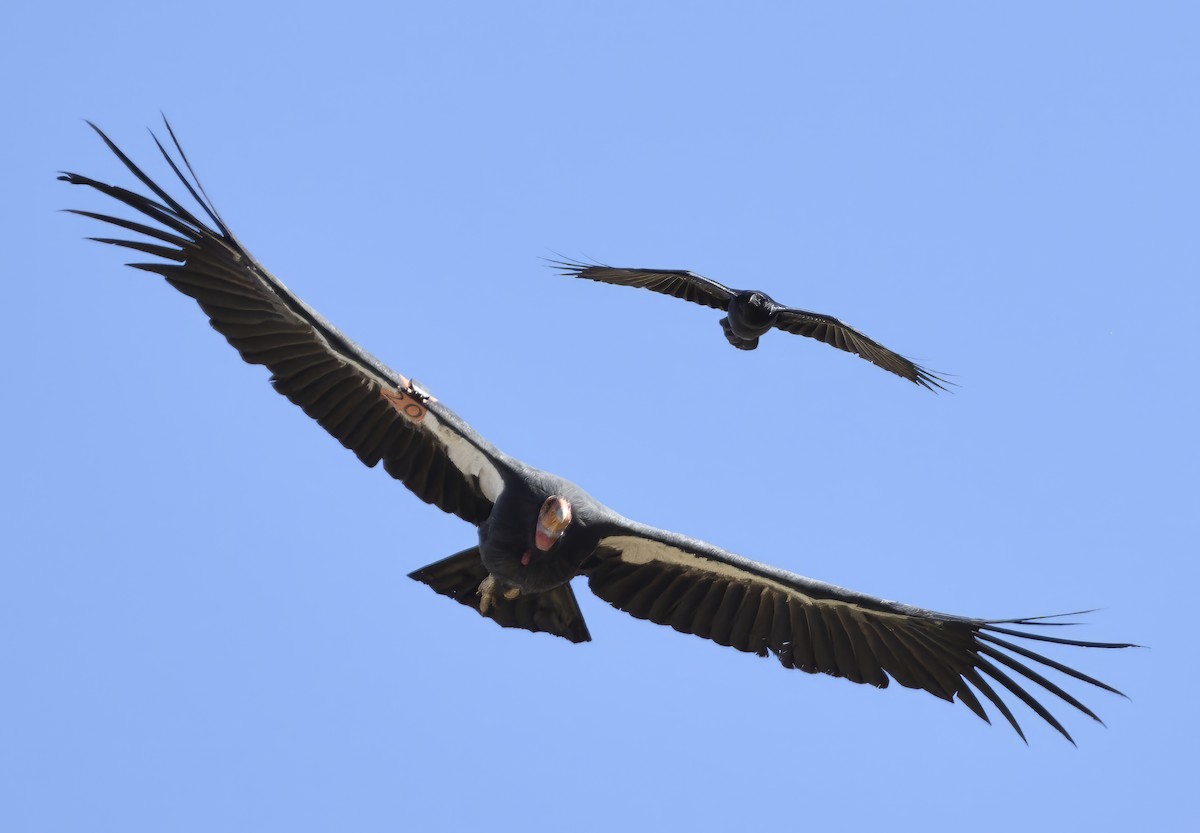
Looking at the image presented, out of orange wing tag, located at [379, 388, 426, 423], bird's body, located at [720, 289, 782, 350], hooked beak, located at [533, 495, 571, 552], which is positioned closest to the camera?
hooked beak, located at [533, 495, 571, 552]

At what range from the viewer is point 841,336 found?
20.3m

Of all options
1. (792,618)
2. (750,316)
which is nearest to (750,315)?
(750,316)

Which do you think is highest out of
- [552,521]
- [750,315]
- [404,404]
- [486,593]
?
[750,315]

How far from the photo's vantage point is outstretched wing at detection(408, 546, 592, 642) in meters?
13.3

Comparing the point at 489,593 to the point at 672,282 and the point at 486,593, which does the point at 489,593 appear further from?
the point at 672,282

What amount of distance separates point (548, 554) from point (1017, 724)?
4.14 meters

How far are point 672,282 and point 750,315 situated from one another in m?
1.68

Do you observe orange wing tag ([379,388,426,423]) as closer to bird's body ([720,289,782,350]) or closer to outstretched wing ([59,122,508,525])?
outstretched wing ([59,122,508,525])

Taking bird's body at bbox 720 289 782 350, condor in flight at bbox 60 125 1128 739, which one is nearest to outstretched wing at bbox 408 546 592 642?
condor in flight at bbox 60 125 1128 739

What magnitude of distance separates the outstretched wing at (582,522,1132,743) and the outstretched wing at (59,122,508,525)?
1466mm

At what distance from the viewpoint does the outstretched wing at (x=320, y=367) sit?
12.7m

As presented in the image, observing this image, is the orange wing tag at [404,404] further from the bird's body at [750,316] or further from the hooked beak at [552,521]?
the bird's body at [750,316]

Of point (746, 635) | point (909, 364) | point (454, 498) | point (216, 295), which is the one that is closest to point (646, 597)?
point (746, 635)

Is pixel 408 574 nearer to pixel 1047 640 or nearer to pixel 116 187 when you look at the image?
pixel 116 187
